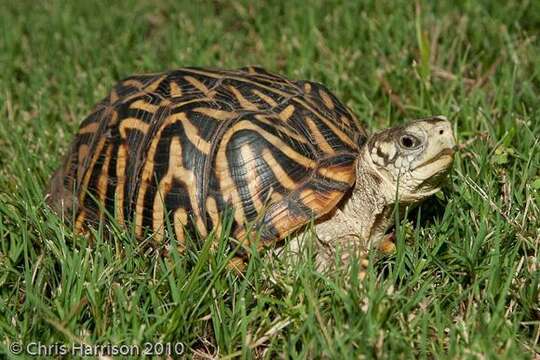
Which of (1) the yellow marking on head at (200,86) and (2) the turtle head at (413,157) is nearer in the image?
(2) the turtle head at (413,157)

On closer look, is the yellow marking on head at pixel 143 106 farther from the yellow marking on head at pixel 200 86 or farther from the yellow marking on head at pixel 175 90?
the yellow marking on head at pixel 200 86

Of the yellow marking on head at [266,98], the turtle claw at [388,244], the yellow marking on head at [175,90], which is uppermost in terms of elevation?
the yellow marking on head at [175,90]

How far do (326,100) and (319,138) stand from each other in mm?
347

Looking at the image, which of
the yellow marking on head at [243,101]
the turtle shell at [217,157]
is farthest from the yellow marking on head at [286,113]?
the yellow marking on head at [243,101]

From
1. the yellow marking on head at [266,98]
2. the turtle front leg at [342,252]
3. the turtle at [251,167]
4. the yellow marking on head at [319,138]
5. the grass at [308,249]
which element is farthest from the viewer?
the yellow marking on head at [266,98]

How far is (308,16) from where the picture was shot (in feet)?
16.0

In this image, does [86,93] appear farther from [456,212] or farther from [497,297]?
[497,297]

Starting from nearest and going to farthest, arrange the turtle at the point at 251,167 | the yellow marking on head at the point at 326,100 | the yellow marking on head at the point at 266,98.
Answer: the turtle at the point at 251,167 < the yellow marking on head at the point at 266,98 < the yellow marking on head at the point at 326,100

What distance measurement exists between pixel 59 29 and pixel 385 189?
356cm

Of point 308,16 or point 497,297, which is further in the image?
point 308,16

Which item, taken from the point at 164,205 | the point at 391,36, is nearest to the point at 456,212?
the point at 164,205

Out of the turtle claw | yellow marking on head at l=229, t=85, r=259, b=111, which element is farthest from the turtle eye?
yellow marking on head at l=229, t=85, r=259, b=111

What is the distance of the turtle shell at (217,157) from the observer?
2.71 metres

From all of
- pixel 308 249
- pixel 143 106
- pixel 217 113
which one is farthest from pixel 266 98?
pixel 308 249
